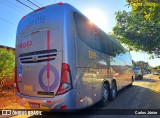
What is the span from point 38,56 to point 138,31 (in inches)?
Result: 649

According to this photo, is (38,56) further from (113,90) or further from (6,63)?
(6,63)

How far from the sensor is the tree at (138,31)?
19.5 metres

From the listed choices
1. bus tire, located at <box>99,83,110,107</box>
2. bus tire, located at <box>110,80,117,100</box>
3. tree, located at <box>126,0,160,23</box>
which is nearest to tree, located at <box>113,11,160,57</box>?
tree, located at <box>126,0,160,23</box>

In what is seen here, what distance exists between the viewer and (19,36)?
A: 23.6ft

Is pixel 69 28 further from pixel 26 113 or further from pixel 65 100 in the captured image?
pixel 26 113

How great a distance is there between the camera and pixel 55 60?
594 cm

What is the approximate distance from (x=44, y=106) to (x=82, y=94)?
124 cm

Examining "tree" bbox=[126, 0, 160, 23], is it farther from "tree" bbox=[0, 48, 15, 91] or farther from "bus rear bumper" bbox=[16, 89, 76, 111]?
"tree" bbox=[0, 48, 15, 91]

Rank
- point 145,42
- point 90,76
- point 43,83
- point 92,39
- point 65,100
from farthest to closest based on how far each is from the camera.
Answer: point 145,42, point 92,39, point 90,76, point 43,83, point 65,100

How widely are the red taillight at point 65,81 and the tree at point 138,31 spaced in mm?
13831

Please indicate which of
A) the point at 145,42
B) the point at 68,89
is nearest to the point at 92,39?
the point at 68,89

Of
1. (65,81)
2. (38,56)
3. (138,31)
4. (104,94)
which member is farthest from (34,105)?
(138,31)

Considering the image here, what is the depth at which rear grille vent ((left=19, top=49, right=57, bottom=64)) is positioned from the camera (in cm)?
604

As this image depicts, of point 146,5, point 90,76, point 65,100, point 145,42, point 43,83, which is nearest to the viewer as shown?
point 65,100
